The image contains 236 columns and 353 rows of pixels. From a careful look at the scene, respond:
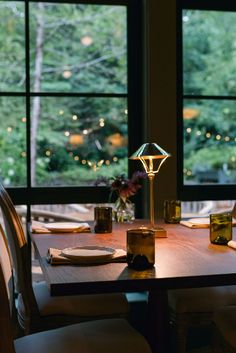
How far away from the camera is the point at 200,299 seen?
8.02ft

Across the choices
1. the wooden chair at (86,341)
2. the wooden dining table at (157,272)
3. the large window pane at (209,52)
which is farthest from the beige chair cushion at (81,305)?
the large window pane at (209,52)

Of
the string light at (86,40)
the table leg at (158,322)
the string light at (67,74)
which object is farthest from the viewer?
the string light at (86,40)

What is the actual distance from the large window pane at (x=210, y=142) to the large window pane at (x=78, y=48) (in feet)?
2.05

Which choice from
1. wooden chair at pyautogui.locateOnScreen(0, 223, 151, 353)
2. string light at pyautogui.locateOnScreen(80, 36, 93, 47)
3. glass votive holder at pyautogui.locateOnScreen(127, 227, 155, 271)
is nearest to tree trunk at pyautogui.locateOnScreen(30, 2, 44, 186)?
string light at pyautogui.locateOnScreen(80, 36, 93, 47)

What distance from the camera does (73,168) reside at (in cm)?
368

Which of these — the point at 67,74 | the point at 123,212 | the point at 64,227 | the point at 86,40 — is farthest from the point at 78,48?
the point at 64,227

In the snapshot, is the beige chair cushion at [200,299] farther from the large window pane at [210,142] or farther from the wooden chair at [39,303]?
the large window pane at [210,142]

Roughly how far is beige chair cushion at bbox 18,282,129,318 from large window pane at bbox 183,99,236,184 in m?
1.57

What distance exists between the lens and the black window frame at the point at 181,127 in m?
3.66

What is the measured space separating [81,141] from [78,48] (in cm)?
111

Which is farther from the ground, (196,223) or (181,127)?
(181,127)

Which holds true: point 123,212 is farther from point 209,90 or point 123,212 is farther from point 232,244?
point 209,90

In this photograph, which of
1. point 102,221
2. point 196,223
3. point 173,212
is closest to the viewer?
point 102,221

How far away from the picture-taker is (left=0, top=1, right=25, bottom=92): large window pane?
Result: 351cm
